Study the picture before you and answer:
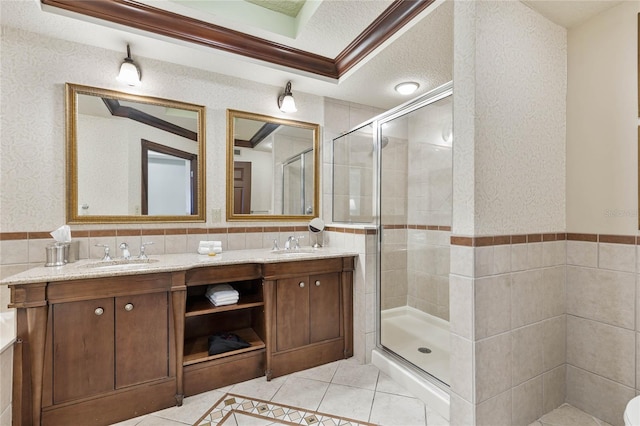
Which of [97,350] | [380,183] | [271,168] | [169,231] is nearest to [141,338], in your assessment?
[97,350]

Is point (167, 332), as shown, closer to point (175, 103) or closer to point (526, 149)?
point (175, 103)

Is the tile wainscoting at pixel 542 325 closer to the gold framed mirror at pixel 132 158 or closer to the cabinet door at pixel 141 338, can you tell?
the cabinet door at pixel 141 338

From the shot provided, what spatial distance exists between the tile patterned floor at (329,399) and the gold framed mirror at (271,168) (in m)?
1.29

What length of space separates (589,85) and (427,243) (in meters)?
1.68

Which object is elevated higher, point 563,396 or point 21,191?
point 21,191

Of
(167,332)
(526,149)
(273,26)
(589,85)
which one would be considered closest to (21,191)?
(167,332)

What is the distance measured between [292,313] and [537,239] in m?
1.63

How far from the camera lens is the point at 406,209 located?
290cm

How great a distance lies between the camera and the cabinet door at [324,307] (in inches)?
85.3

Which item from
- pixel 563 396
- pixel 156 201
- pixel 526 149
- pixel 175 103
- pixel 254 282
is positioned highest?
pixel 175 103

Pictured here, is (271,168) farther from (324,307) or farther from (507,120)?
(507,120)

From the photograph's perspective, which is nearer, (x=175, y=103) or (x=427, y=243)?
(x=175, y=103)

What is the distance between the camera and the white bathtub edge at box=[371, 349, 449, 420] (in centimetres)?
165

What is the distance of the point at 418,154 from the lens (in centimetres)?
293
